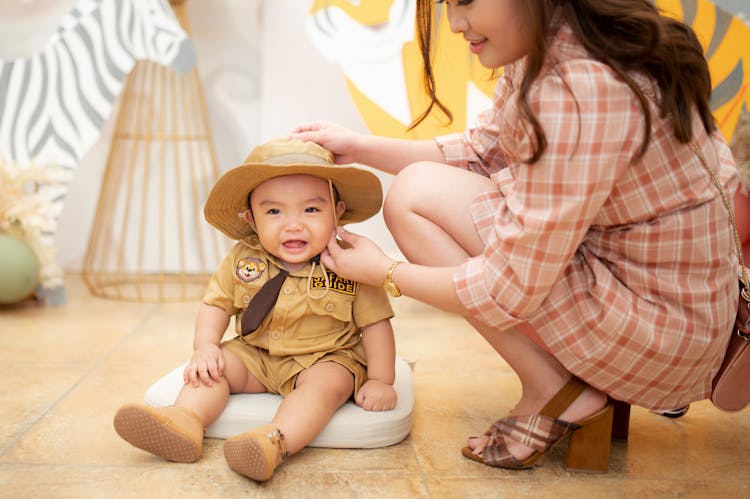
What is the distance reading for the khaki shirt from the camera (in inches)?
54.7

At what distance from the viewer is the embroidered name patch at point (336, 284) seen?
1396 mm

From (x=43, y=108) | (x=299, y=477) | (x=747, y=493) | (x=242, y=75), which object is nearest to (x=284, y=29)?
(x=242, y=75)

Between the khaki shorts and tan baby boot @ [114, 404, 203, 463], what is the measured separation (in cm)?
20

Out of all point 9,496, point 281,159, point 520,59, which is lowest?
point 9,496

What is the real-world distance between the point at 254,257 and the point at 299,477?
431 mm

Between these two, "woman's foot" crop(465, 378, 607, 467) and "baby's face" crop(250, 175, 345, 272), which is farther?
"baby's face" crop(250, 175, 345, 272)

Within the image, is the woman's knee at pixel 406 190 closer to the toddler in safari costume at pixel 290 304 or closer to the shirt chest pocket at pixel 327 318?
the toddler in safari costume at pixel 290 304

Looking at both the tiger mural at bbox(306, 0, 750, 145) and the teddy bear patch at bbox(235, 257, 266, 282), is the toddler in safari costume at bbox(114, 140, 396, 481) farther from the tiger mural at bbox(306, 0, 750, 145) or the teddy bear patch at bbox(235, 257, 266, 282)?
the tiger mural at bbox(306, 0, 750, 145)

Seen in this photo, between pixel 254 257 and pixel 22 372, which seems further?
pixel 22 372

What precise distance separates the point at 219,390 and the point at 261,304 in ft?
0.55

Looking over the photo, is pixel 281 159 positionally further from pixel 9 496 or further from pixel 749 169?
pixel 749 169

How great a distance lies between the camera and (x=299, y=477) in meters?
1.19

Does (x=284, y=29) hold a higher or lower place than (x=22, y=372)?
higher

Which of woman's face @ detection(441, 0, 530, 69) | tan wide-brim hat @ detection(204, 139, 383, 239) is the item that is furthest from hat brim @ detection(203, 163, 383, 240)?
woman's face @ detection(441, 0, 530, 69)
